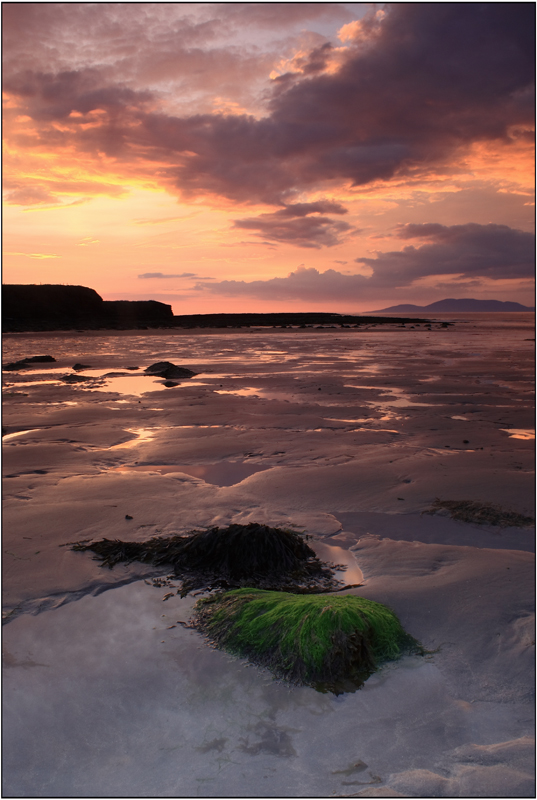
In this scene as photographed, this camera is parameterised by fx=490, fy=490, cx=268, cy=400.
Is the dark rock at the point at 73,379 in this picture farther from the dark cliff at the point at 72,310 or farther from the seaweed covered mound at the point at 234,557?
the dark cliff at the point at 72,310

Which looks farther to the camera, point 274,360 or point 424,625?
point 274,360

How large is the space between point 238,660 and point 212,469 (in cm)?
327

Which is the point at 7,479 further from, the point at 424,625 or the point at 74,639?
the point at 424,625

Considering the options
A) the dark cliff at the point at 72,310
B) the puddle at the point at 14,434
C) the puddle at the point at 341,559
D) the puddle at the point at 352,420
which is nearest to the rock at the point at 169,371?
the puddle at the point at 14,434

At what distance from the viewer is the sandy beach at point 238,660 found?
201cm

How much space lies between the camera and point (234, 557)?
3658 mm

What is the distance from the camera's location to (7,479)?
Answer: 5395 millimetres

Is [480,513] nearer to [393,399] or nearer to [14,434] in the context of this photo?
[393,399]

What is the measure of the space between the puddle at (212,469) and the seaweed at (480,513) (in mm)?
2076

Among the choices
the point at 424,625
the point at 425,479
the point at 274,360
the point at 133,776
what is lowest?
the point at 133,776

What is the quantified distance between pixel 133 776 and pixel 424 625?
1721 mm

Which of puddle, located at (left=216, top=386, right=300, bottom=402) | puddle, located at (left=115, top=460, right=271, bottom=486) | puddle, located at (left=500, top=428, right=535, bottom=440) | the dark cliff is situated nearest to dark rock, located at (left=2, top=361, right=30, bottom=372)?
puddle, located at (left=216, top=386, right=300, bottom=402)

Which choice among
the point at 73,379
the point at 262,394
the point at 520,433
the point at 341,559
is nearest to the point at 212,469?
the point at 341,559

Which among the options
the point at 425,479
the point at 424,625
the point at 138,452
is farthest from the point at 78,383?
the point at 424,625
